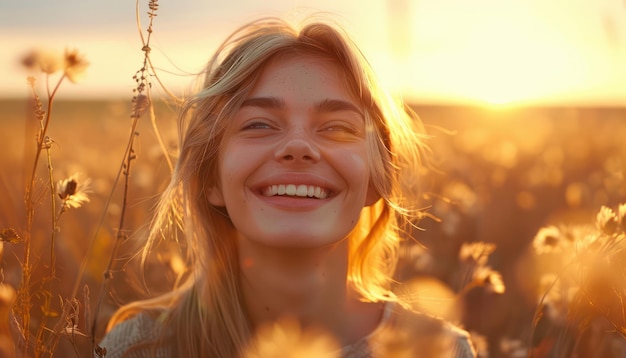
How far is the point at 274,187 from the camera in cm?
261

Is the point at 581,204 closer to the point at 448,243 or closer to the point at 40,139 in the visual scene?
the point at 448,243

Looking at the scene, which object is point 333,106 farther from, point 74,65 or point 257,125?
point 74,65

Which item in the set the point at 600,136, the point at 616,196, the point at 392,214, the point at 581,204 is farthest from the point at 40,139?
the point at 600,136

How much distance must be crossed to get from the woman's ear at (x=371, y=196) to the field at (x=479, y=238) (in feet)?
1.35

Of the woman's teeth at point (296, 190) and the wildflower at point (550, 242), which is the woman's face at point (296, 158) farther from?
the wildflower at point (550, 242)

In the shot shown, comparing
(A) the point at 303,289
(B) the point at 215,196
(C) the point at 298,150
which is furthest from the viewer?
(B) the point at 215,196

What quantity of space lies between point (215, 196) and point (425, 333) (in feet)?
2.71

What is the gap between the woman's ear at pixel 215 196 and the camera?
2912mm

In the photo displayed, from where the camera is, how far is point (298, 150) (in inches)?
101

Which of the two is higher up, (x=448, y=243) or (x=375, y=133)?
(x=375, y=133)

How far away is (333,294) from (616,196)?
2.60m

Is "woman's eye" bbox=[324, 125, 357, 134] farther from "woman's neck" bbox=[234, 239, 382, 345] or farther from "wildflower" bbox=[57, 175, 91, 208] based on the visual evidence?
"wildflower" bbox=[57, 175, 91, 208]

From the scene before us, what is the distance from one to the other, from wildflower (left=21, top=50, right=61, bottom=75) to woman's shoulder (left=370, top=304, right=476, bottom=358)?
4.22 feet

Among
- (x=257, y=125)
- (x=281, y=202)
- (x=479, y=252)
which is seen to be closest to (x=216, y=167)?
(x=257, y=125)
